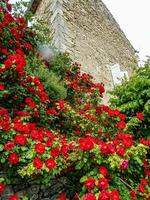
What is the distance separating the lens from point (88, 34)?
937 cm

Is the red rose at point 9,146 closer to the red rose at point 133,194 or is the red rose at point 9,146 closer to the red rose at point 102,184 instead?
the red rose at point 102,184

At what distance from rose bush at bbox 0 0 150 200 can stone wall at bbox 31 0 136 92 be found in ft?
8.75

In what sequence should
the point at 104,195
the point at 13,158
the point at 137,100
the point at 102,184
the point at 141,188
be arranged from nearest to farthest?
1. the point at 104,195
2. the point at 102,184
3. the point at 13,158
4. the point at 141,188
5. the point at 137,100

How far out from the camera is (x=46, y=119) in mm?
4746

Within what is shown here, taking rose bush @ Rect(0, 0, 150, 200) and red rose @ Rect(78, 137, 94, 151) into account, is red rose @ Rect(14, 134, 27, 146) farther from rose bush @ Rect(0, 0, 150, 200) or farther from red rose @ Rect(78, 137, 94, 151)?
red rose @ Rect(78, 137, 94, 151)

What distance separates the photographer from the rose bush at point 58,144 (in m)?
3.49

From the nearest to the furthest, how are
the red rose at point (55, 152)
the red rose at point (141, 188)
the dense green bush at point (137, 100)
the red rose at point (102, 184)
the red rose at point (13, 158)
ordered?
the red rose at point (102, 184), the red rose at point (13, 158), the red rose at point (55, 152), the red rose at point (141, 188), the dense green bush at point (137, 100)

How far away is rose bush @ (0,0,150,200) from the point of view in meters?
3.49

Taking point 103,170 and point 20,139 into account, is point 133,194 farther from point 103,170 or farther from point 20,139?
point 20,139

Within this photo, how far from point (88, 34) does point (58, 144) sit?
6111 millimetres

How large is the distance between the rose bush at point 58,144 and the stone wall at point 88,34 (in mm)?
2666

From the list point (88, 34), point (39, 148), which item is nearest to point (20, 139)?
point (39, 148)

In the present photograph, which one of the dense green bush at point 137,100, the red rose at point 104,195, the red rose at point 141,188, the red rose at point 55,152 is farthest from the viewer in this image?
the dense green bush at point 137,100

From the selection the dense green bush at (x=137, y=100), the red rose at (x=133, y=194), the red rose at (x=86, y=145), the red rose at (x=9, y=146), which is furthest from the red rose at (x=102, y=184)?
the dense green bush at (x=137, y=100)
